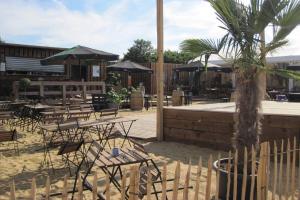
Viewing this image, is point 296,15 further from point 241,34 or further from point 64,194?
point 64,194

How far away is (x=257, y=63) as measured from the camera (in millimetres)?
4590

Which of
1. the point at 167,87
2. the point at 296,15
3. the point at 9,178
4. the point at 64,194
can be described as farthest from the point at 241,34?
the point at 167,87

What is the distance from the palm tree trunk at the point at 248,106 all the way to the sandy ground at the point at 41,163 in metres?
0.71

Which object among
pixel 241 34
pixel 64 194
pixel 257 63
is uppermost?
pixel 241 34

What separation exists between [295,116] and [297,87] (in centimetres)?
1528

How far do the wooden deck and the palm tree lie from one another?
2.15m

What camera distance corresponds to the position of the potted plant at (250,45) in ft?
15.0

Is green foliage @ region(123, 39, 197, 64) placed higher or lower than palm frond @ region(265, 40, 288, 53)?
higher

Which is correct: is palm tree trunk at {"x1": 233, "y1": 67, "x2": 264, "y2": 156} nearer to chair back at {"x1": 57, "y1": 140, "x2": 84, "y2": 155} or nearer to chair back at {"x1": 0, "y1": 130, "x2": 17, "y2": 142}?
chair back at {"x1": 57, "y1": 140, "x2": 84, "y2": 155}

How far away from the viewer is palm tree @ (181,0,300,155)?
4.57 metres

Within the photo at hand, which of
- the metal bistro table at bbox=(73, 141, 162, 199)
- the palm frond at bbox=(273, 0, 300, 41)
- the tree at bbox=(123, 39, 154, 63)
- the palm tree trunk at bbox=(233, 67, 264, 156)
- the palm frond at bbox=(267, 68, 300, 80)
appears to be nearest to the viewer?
the metal bistro table at bbox=(73, 141, 162, 199)

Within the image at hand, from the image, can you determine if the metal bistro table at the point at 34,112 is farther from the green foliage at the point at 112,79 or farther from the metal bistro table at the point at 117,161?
the green foliage at the point at 112,79

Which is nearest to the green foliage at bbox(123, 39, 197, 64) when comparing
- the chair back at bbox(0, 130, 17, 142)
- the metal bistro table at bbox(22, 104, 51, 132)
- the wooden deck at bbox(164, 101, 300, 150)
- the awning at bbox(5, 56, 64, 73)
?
the awning at bbox(5, 56, 64, 73)

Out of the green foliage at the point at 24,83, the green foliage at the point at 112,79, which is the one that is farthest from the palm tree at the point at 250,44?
the green foliage at the point at 112,79
